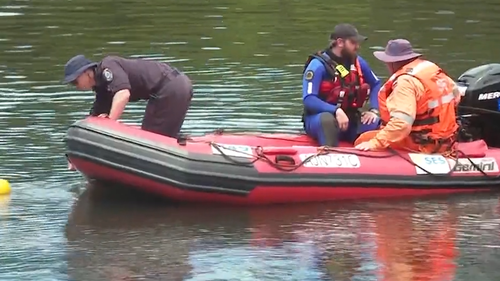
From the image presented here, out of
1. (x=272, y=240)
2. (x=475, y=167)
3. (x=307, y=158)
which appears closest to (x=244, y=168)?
(x=307, y=158)

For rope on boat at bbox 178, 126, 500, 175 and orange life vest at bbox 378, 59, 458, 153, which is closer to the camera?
rope on boat at bbox 178, 126, 500, 175

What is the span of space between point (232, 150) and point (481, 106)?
2061 millimetres

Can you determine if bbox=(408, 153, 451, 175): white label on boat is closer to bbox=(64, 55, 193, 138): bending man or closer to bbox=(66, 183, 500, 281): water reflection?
bbox=(66, 183, 500, 281): water reflection

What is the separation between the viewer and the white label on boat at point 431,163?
27.4 ft

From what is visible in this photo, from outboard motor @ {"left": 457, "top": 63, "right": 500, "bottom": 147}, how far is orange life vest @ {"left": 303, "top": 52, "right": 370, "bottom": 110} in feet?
2.65

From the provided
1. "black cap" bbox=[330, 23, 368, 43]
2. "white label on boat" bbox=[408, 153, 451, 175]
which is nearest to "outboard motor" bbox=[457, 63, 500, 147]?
"white label on boat" bbox=[408, 153, 451, 175]

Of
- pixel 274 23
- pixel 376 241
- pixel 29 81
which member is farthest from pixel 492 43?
pixel 376 241

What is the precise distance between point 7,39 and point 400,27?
591 centimetres

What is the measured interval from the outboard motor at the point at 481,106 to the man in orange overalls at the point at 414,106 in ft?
1.03

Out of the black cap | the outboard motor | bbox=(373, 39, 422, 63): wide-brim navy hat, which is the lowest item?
the outboard motor

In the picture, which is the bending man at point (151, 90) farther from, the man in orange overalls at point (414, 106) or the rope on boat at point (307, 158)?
the man in orange overalls at point (414, 106)

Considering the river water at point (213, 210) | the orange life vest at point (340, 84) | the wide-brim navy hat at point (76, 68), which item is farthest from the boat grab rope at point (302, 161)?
the wide-brim navy hat at point (76, 68)

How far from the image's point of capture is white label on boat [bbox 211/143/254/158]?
26.2ft

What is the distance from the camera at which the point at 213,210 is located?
26.4 ft
